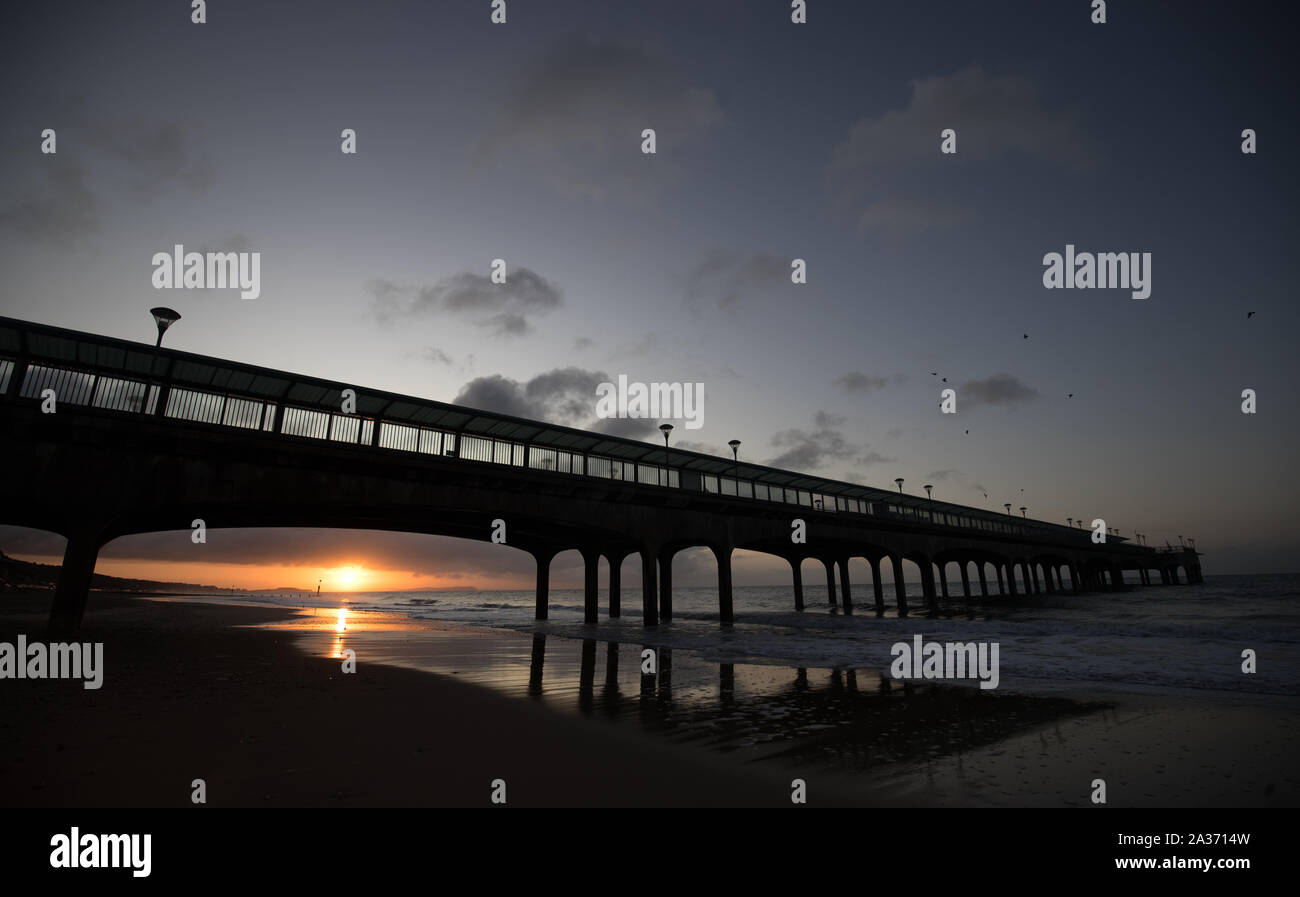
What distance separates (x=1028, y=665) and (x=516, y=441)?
22.2m

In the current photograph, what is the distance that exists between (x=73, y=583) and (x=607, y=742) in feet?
63.6

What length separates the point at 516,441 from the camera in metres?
27.0

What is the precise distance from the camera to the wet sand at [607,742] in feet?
19.1

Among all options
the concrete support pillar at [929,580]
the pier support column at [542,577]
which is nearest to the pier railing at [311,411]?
the pier support column at [542,577]

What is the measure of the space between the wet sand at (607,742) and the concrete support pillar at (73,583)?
16.6 ft

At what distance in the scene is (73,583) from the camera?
16.9 m

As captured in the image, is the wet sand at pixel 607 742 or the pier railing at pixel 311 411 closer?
the wet sand at pixel 607 742

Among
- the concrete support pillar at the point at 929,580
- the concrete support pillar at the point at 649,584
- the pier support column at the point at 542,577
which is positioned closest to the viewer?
the concrete support pillar at the point at 649,584

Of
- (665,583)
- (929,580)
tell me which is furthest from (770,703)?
(929,580)

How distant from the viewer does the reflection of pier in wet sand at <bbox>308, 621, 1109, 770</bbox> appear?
8016mm

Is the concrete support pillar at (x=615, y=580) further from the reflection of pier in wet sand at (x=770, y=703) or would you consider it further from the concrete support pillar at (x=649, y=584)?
the reflection of pier in wet sand at (x=770, y=703)

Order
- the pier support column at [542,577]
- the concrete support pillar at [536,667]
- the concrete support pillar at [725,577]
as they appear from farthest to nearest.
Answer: the pier support column at [542,577], the concrete support pillar at [725,577], the concrete support pillar at [536,667]

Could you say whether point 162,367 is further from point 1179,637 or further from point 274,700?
point 1179,637
